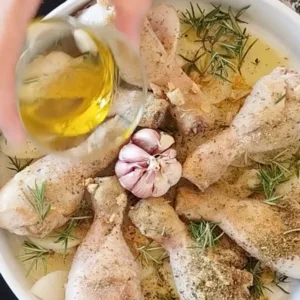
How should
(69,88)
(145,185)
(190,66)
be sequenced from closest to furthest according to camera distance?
(69,88) → (145,185) → (190,66)

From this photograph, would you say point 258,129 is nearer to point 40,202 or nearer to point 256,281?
point 256,281

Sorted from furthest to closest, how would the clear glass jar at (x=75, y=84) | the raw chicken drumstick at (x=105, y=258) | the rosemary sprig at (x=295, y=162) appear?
the rosemary sprig at (x=295, y=162)
the raw chicken drumstick at (x=105, y=258)
the clear glass jar at (x=75, y=84)

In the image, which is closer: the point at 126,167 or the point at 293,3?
the point at 126,167

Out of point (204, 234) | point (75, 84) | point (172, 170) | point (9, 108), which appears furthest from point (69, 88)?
point (204, 234)

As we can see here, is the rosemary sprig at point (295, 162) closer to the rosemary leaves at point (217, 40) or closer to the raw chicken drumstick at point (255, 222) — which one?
the raw chicken drumstick at point (255, 222)

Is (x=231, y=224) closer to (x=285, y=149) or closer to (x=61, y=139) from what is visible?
(x=285, y=149)

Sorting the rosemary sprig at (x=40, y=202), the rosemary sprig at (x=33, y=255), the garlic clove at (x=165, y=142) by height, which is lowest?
the rosemary sprig at (x=33, y=255)

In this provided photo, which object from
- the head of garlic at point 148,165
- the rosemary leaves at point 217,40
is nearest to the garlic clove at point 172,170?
the head of garlic at point 148,165
